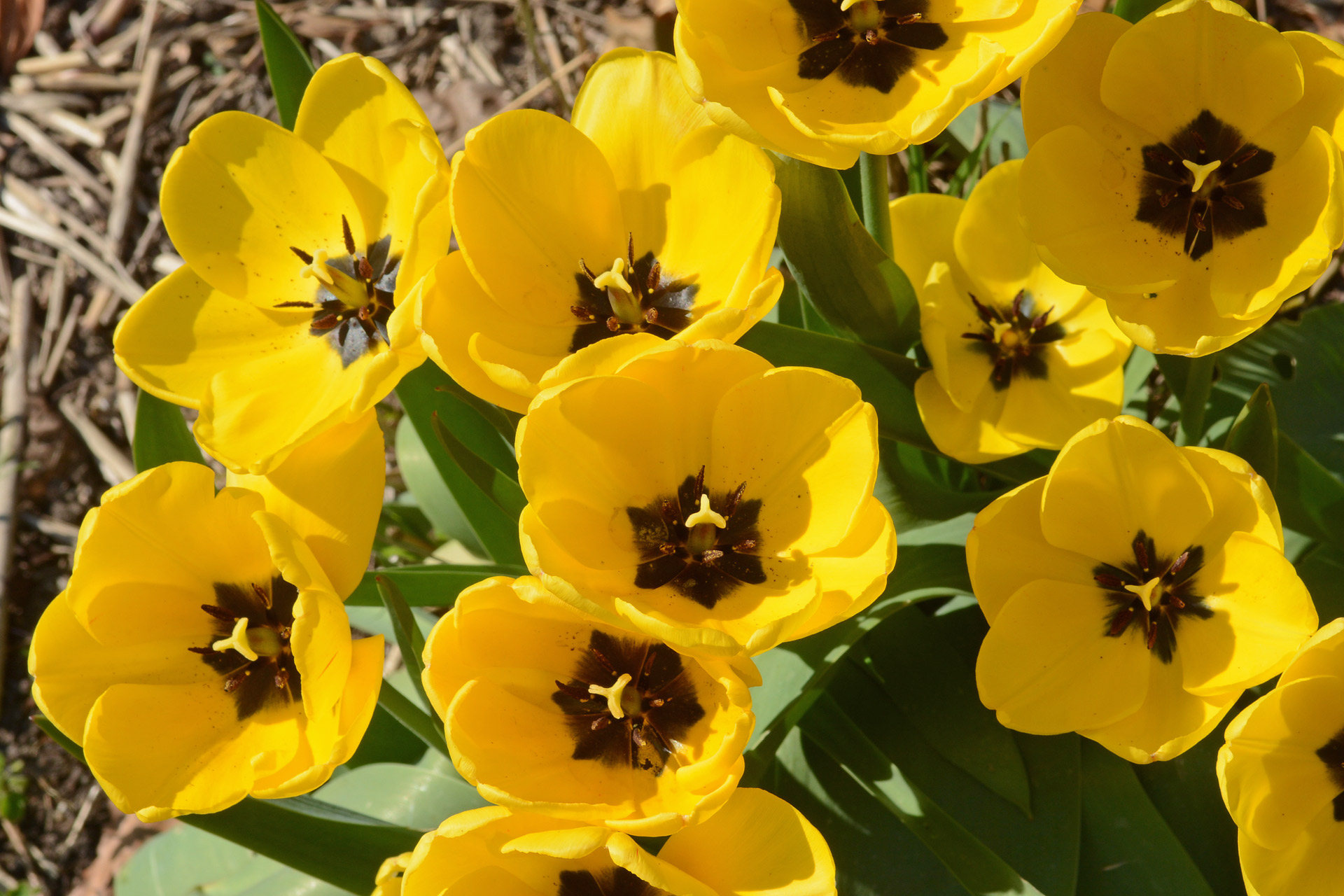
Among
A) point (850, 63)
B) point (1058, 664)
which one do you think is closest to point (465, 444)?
point (850, 63)

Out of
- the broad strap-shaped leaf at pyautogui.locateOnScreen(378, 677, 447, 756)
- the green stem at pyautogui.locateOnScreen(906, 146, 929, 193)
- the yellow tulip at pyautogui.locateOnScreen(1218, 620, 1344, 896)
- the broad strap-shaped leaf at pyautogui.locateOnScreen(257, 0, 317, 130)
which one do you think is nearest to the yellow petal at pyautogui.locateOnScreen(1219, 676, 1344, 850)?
the yellow tulip at pyautogui.locateOnScreen(1218, 620, 1344, 896)

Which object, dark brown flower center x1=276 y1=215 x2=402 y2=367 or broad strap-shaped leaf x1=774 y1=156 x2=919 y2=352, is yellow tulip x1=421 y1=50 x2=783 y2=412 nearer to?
broad strap-shaped leaf x1=774 y1=156 x2=919 y2=352

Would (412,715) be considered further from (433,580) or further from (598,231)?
(598,231)

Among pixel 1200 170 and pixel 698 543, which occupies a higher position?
pixel 1200 170

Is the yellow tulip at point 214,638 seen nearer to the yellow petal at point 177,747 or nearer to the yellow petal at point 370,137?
the yellow petal at point 177,747

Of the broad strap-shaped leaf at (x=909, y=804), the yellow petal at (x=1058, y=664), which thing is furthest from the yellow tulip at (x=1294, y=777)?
the broad strap-shaped leaf at (x=909, y=804)
